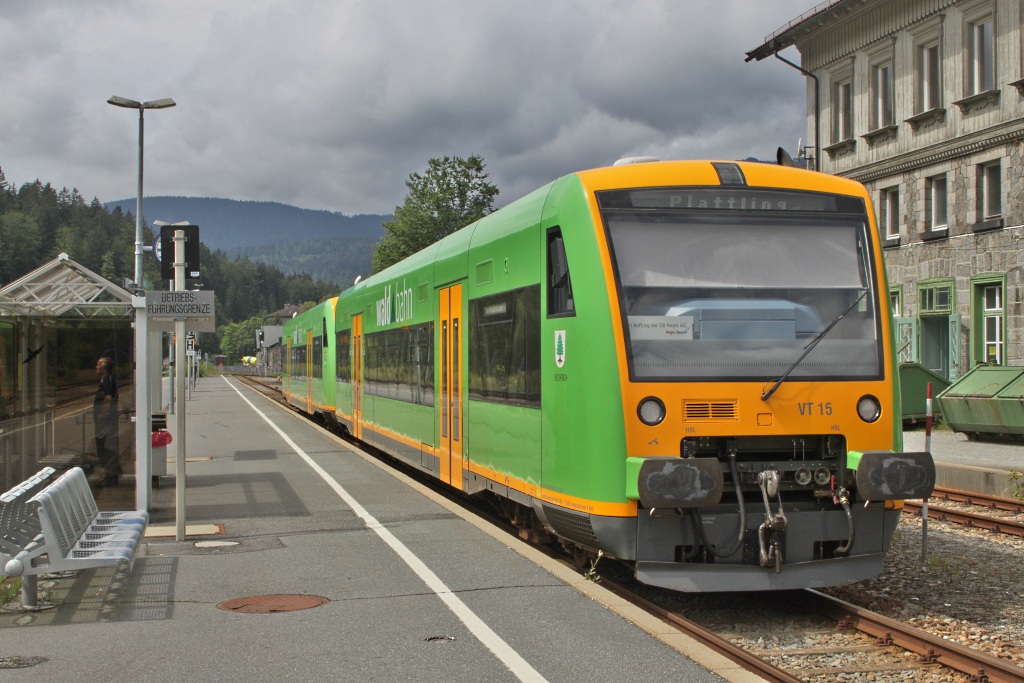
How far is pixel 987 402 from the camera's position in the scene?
20984 millimetres

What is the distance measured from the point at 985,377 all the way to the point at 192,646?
59.0 feet

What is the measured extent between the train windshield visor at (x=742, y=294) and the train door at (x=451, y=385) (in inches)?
156

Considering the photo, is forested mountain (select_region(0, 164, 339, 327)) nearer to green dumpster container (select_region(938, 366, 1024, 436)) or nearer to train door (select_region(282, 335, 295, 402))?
train door (select_region(282, 335, 295, 402))

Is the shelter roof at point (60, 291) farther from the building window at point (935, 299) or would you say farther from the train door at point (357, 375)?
the building window at point (935, 299)

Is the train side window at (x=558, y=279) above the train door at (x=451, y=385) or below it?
above

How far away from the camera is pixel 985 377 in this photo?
840 inches

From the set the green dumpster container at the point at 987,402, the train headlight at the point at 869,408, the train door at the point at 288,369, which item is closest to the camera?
the train headlight at the point at 869,408

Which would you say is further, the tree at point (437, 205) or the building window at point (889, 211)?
the tree at point (437, 205)

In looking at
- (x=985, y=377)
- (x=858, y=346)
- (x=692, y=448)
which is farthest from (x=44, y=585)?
(x=985, y=377)

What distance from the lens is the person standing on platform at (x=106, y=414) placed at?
495 inches

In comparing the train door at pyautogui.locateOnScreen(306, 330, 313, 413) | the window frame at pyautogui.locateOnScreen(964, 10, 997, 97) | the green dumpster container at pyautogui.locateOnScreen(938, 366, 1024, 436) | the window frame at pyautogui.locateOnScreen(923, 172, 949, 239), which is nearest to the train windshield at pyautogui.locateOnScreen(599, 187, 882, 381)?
the green dumpster container at pyautogui.locateOnScreen(938, 366, 1024, 436)

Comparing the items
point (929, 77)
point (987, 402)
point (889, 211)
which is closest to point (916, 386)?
point (987, 402)

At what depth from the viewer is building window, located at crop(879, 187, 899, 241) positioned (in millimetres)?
30859

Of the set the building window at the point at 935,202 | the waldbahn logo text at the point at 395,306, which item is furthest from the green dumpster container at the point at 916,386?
the waldbahn logo text at the point at 395,306
